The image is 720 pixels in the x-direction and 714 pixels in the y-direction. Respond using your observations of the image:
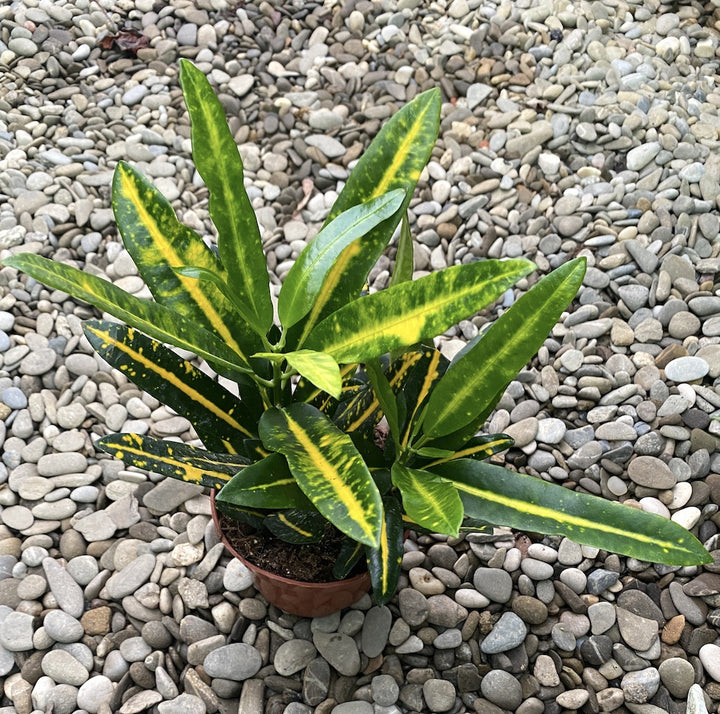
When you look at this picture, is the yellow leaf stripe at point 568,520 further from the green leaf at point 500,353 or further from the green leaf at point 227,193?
the green leaf at point 227,193

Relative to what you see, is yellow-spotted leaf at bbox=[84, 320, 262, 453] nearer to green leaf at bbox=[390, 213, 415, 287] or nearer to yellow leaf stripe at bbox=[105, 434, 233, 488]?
yellow leaf stripe at bbox=[105, 434, 233, 488]

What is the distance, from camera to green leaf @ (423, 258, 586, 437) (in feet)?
2.75

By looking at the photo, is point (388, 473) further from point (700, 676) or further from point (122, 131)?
point (122, 131)

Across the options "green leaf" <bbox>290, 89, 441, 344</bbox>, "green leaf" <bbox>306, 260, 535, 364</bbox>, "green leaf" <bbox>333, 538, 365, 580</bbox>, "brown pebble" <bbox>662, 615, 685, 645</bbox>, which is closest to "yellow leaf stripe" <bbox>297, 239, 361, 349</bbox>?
"green leaf" <bbox>290, 89, 441, 344</bbox>

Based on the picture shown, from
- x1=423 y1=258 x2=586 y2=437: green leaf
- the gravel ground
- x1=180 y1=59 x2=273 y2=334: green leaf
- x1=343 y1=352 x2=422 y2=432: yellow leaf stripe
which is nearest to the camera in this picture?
x1=423 y1=258 x2=586 y2=437: green leaf

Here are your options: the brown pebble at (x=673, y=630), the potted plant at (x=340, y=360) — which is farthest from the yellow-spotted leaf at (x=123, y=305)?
the brown pebble at (x=673, y=630)

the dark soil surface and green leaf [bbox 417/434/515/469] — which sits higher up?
green leaf [bbox 417/434/515/469]

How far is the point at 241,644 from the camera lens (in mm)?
1315

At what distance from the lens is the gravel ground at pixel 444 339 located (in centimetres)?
131

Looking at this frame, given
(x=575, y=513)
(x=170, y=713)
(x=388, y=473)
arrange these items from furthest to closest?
(x=170, y=713) < (x=388, y=473) < (x=575, y=513)

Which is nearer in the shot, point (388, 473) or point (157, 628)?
point (388, 473)

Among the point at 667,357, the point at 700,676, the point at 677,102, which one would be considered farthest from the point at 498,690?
the point at 677,102

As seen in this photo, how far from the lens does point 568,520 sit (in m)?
0.91

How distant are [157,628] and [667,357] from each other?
116 cm
